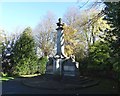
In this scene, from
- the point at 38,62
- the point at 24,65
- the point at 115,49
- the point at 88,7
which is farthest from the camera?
the point at 38,62

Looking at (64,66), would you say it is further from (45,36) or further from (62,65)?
(45,36)

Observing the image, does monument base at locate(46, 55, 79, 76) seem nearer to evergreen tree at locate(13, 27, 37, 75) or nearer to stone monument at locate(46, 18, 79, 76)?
stone monument at locate(46, 18, 79, 76)

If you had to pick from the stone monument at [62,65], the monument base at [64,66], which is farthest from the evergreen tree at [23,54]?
the monument base at [64,66]

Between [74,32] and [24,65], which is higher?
[74,32]

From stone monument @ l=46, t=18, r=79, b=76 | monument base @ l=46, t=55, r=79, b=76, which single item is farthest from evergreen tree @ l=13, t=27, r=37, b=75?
monument base @ l=46, t=55, r=79, b=76

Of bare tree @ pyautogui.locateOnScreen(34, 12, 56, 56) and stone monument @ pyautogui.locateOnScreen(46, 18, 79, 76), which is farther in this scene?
bare tree @ pyautogui.locateOnScreen(34, 12, 56, 56)

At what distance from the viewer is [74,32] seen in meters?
22.7

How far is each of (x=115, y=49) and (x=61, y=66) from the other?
8.62 metres

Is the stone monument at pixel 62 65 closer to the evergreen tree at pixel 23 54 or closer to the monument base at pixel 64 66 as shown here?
the monument base at pixel 64 66

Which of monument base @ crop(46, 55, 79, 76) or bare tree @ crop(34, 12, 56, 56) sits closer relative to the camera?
monument base @ crop(46, 55, 79, 76)

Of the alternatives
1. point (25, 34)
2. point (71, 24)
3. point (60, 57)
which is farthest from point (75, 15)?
point (60, 57)

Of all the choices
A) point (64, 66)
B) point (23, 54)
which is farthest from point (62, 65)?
point (23, 54)

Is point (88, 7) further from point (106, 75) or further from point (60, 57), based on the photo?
point (106, 75)

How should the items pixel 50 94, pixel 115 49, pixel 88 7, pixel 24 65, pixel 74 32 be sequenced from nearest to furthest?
pixel 115 49
pixel 88 7
pixel 50 94
pixel 24 65
pixel 74 32
